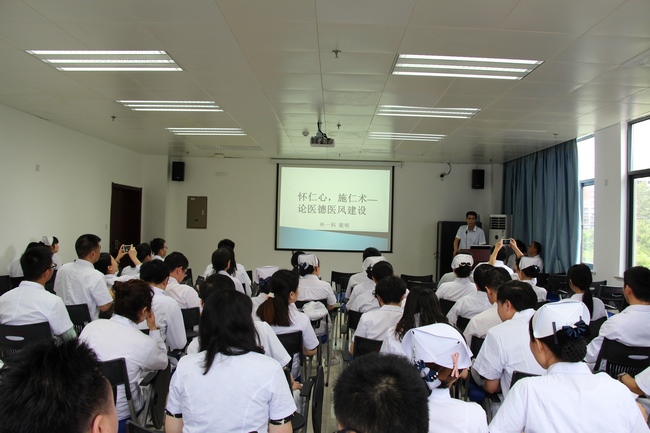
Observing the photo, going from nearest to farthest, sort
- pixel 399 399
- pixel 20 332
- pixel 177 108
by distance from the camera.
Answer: pixel 399 399 < pixel 20 332 < pixel 177 108

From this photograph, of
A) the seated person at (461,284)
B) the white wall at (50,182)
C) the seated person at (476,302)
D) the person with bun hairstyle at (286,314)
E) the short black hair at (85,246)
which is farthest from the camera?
the white wall at (50,182)

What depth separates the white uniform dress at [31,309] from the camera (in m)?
3.18

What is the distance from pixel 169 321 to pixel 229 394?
1670 mm

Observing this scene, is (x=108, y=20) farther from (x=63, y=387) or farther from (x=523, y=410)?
(x=523, y=410)

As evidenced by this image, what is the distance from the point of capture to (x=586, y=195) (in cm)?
811

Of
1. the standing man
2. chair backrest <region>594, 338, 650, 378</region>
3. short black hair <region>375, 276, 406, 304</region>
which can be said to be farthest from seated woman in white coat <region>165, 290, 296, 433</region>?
the standing man

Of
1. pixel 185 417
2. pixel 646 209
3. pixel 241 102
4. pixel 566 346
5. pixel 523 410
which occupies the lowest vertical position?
pixel 185 417

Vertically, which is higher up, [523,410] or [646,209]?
[646,209]

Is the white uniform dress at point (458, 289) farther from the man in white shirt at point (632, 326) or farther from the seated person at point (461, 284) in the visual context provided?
the man in white shirt at point (632, 326)

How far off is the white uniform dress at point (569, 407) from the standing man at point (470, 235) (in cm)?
871

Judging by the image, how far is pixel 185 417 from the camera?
1.83 m

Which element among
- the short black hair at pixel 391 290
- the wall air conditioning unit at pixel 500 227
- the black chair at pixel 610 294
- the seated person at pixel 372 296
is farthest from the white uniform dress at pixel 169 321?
the wall air conditioning unit at pixel 500 227

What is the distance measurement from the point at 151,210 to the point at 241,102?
5.88 metres

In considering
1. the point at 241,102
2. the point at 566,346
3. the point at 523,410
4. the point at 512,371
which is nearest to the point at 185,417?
the point at 523,410
